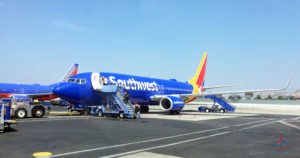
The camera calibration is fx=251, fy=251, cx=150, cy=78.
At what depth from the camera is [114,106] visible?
2247 cm

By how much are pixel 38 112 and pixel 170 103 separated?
12667 mm

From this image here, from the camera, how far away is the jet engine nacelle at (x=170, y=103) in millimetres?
26136

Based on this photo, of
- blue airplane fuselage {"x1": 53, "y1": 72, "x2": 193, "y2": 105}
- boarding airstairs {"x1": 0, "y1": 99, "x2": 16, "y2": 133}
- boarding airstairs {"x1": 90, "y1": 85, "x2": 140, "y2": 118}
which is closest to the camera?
boarding airstairs {"x1": 0, "y1": 99, "x2": 16, "y2": 133}

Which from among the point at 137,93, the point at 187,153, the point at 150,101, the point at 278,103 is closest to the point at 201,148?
the point at 187,153

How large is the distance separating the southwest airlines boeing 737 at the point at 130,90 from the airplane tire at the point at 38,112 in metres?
1.82

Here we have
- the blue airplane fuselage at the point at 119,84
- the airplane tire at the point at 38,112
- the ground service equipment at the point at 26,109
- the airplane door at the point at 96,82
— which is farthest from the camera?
the airplane door at the point at 96,82

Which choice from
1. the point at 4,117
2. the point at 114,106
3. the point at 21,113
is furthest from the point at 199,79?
the point at 4,117

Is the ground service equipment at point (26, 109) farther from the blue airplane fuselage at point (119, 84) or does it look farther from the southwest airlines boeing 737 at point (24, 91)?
the southwest airlines boeing 737 at point (24, 91)

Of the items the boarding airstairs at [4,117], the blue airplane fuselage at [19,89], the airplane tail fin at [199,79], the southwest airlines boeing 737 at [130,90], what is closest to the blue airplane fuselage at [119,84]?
the southwest airlines boeing 737 at [130,90]

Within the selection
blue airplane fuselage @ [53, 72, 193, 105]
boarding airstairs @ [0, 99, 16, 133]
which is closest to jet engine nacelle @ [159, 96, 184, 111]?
blue airplane fuselage @ [53, 72, 193, 105]

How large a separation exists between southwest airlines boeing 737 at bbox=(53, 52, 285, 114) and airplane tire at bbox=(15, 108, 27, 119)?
9.52ft

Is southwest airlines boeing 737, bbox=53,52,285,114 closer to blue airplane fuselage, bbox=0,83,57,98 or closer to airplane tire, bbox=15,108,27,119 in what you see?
airplane tire, bbox=15,108,27,119

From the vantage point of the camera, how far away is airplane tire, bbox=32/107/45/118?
1994cm

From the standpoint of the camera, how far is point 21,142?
9.33 m
